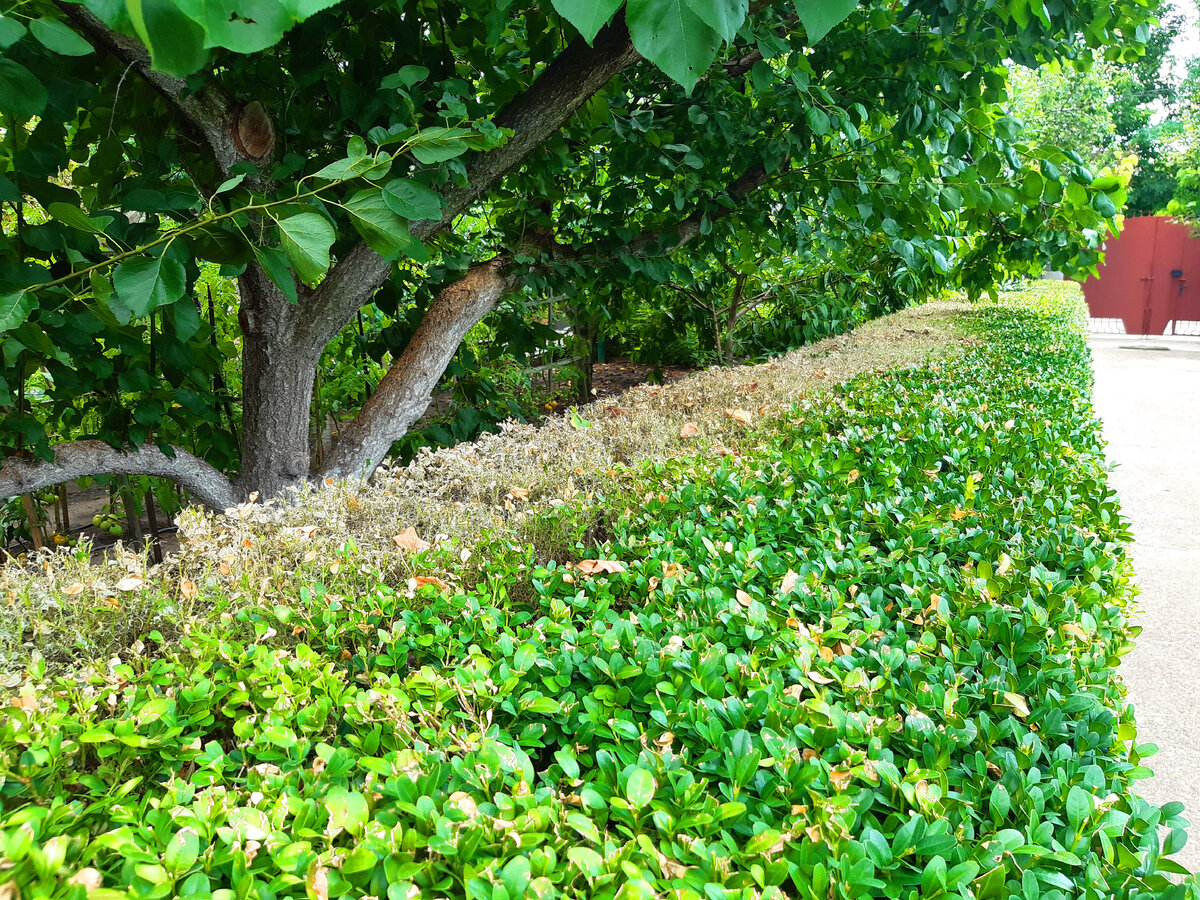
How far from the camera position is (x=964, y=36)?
2.81 m

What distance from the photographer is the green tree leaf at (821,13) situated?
2.43 feet

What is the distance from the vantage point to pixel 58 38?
1253 millimetres

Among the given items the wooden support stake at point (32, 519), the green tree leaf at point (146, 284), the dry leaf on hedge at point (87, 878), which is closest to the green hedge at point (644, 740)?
the dry leaf on hedge at point (87, 878)

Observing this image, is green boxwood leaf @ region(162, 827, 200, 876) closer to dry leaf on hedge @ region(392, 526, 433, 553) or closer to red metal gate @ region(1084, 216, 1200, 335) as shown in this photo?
dry leaf on hedge @ region(392, 526, 433, 553)

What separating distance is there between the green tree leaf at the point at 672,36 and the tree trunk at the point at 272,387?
230cm

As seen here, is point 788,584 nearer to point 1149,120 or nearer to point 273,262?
point 273,262

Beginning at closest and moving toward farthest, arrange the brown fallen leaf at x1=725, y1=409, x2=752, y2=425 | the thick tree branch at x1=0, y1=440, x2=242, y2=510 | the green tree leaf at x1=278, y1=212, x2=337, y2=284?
the green tree leaf at x1=278, y1=212, x2=337, y2=284 → the thick tree branch at x1=0, y1=440, x2=242, y2=510 → the brown fallen leaf at x1=725, y1=409, x2=752, y2=425

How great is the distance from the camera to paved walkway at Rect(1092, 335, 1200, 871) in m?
3.06

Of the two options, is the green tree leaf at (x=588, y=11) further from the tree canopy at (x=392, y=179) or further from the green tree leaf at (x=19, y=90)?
the green tree leaf at (x=19, y=90)

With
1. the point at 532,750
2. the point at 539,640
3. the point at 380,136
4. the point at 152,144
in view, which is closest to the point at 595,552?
the point at 539,640

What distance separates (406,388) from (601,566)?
1599 millimetres

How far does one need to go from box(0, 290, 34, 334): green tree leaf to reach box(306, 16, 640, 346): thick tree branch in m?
1.13

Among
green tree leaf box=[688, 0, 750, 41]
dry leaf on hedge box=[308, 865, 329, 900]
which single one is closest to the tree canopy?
green tree leaf box=[688, 0, 750, 41]

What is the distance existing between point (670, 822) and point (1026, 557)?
1.51 m
